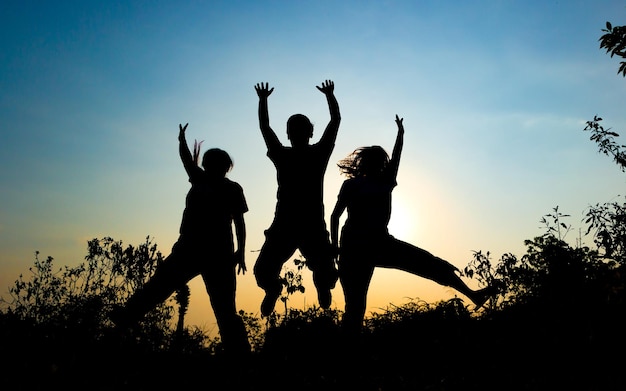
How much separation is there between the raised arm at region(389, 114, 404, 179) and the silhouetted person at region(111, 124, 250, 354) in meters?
2.13

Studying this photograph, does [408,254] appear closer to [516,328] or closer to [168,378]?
[516,328]

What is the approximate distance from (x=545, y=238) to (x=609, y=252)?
1458mm

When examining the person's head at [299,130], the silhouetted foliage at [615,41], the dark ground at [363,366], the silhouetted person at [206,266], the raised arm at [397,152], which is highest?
the silhouetted foliage at [615,41]

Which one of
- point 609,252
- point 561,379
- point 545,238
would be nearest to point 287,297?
point 545,238

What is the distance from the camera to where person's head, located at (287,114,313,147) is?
17.6 feet

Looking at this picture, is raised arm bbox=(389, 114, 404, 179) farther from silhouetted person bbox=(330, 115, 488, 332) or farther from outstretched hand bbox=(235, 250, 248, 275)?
outstretched hand bbox=(235, 250, 248, 275)

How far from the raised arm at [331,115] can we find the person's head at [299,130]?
0.23 metres

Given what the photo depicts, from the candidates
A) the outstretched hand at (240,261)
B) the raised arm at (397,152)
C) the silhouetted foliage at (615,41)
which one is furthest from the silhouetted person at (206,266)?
the silhouetted foliage at (615,41)

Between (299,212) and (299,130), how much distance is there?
1.11 metres

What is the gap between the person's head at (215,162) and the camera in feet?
17.9

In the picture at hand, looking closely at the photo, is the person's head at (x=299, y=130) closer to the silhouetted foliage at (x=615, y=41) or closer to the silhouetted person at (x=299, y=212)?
the silhouetted person at (x=299, y=212)

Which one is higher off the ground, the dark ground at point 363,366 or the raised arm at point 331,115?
the raised arm at point 331,115

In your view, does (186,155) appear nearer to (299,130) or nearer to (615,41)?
(299,130)

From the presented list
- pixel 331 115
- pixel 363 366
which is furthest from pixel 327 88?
pixel 363 366
